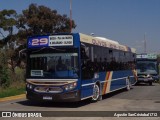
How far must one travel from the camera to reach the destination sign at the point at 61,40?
53.0 ft

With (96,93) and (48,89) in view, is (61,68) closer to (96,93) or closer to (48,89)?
(48,89)

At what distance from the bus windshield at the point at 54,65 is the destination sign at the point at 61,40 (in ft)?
1.34

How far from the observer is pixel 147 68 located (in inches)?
1390

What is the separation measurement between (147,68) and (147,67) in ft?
0.31

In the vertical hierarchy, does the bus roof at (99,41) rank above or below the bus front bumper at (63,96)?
above

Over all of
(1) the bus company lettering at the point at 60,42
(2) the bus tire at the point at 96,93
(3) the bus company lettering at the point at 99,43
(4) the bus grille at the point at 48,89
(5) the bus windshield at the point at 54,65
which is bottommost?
(2) the bus tire at the point at 96,93

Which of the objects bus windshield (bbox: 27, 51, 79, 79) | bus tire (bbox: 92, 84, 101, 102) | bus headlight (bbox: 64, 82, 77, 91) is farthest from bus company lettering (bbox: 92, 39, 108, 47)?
bus headlight (bbox: 64, 82, 77, 91)

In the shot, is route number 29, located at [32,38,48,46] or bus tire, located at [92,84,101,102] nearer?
route number 29, located at [32,38,48,46]

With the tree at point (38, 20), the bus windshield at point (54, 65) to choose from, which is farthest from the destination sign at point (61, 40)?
the tree at point (38, 20)

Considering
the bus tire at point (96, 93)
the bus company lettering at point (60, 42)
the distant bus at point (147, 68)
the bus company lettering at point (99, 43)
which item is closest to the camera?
the bus company lettering at point (60, 42)

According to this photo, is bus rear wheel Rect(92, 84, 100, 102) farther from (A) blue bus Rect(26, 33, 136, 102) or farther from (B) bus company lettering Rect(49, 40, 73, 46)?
(B) bus company lettering Rect(49, 40, 73, 46)

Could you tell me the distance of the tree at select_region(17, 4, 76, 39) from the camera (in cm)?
4022

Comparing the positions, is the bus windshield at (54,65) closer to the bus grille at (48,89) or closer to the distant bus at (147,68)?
the bus grille at (48,89)

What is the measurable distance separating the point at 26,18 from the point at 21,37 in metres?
2.23
